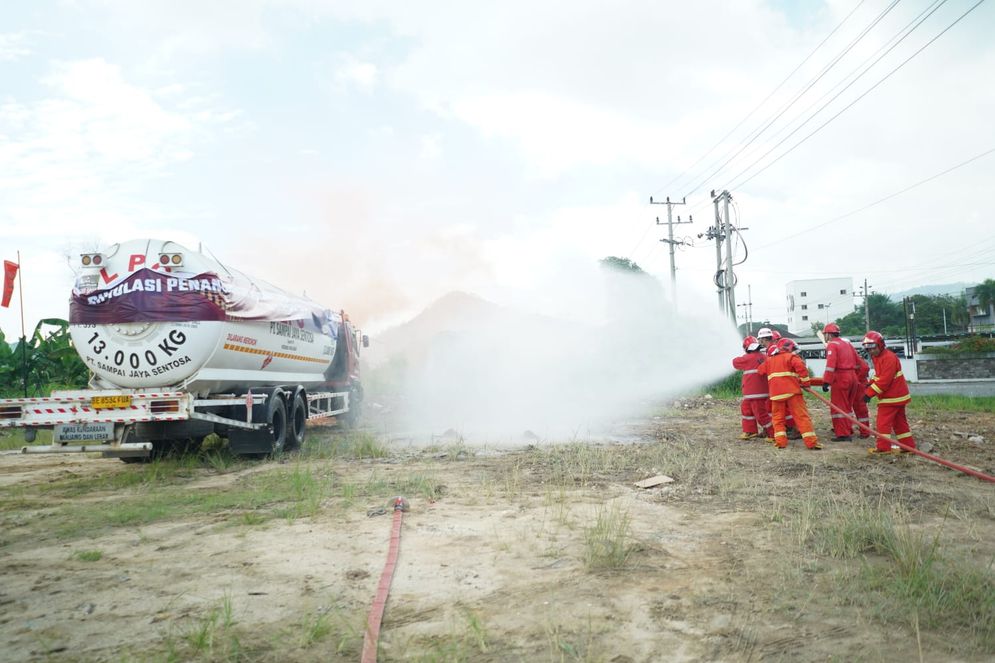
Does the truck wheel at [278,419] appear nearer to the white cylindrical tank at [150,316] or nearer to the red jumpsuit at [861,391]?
the white cylindrical tank at [150,316]

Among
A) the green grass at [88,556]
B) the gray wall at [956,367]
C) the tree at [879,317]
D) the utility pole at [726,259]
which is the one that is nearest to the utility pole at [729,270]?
the utility pole at [726,259]

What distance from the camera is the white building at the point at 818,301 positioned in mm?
100562

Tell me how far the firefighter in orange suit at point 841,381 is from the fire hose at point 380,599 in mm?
7847

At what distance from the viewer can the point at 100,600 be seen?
4152 millimetres

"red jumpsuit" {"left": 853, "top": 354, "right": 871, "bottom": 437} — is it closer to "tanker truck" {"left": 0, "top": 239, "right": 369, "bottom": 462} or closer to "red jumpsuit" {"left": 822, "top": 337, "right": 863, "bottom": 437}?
"red jumpsuit" {"left": 822, "top": 337, "right": 863, "bottom": 437}

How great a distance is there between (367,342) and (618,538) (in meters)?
13.8

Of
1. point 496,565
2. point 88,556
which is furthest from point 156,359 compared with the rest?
point 496,565

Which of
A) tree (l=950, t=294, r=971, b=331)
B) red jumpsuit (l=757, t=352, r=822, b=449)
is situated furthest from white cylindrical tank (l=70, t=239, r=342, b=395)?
tree (l=950, t=294, r=971, b=331)

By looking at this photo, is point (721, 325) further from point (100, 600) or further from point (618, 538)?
point (100, 600)

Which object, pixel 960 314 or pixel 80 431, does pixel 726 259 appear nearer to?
pixel 80 431

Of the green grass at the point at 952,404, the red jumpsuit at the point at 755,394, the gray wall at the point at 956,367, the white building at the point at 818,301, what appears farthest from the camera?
the white building at the point at 818,301

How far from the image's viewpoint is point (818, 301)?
102m

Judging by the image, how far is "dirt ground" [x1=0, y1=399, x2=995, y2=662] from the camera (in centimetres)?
346

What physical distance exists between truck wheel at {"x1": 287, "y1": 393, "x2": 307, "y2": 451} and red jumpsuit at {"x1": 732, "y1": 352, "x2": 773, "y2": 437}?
297 inches
